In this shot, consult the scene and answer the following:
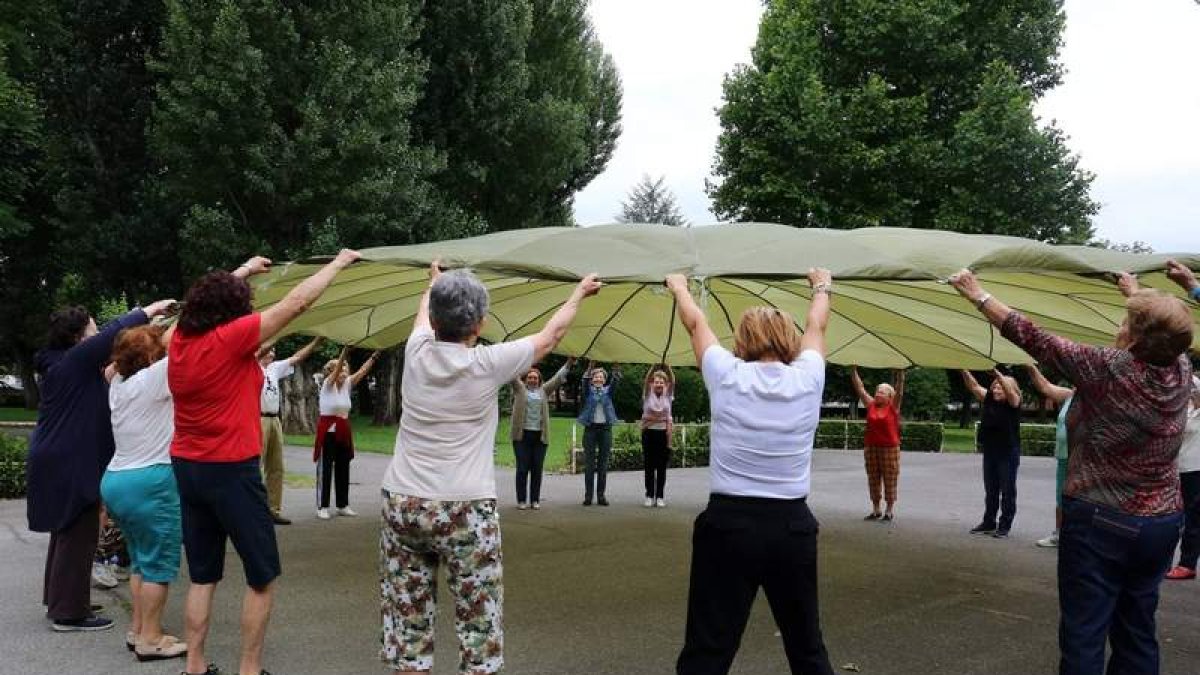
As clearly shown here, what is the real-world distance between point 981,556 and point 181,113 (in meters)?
15.1

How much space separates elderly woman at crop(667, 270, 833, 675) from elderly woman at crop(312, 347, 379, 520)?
658 centimetres

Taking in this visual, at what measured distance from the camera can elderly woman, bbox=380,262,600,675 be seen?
3.21 metres

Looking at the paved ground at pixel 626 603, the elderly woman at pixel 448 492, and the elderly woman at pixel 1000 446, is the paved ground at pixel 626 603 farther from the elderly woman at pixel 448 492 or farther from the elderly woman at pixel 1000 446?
the elderly woman at pixel 448 492

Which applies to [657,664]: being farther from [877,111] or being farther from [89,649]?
[877,111]

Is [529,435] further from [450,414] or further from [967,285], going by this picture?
[967,285]

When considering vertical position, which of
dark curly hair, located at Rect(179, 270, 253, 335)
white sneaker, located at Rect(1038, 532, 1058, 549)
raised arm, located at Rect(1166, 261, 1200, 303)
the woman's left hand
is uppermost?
raised arm, located at Rect(1166, 261, 1200, 303)

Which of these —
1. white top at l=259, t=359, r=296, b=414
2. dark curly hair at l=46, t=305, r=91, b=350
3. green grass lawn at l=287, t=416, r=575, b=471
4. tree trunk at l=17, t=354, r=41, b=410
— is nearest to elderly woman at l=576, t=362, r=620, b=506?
green grass lawn at l=287, t=416, r=575, b=471

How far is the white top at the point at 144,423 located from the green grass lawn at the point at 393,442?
940cm

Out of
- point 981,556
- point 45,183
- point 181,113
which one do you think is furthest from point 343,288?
point 45,183

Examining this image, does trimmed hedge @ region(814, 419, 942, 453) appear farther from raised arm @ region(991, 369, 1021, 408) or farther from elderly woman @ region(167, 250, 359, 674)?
elderly woman @ region(167, 250, 359, 674)

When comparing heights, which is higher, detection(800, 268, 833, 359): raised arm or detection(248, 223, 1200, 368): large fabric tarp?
detection(248, 223, 1200, 368): large fabric tarp

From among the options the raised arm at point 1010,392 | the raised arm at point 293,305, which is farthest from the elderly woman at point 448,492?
the raised arm at point 1010,392

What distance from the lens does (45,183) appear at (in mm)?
21016

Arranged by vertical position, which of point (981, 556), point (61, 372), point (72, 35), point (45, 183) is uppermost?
point (72, 35)
